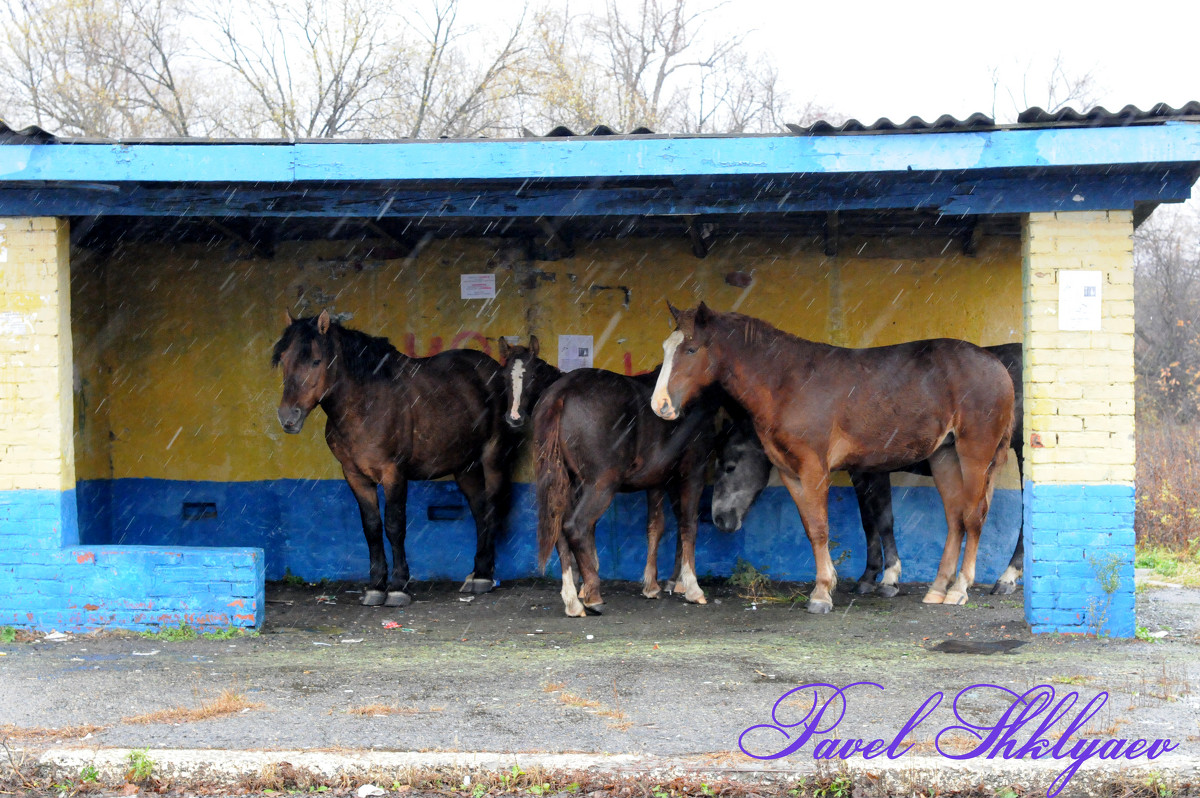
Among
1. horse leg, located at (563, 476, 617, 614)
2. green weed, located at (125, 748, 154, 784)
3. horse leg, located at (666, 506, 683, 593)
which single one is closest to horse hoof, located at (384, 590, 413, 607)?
horse leg, located at (563, 476, 617, 614)

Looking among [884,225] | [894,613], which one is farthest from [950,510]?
[884,225]

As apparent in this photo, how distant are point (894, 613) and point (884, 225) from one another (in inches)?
133

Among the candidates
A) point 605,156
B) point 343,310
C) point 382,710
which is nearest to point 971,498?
point 605,156

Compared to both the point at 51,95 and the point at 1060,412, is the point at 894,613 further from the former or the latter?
the point at 51,95

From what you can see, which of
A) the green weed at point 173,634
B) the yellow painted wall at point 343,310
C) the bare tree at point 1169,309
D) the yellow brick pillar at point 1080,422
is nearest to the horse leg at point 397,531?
the yellow painted wall at point 343,310

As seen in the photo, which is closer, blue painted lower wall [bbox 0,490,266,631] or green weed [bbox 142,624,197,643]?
green weed [bbox 142,624,197,643]

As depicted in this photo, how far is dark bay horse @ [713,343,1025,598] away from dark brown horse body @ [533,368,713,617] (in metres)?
0.37

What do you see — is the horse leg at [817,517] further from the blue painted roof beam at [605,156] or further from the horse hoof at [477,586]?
the horse hoof at [477,586]

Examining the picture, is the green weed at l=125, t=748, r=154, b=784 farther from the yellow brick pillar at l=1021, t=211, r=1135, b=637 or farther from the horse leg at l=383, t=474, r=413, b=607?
the yellow brick pillar at l=1021, t=211, r=1135, b=637

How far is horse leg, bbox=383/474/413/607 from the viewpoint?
26.8ft

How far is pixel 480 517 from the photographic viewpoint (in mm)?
8883

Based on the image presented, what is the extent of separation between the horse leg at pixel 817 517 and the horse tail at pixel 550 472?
5.67 feet

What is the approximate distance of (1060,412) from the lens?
6734 mm

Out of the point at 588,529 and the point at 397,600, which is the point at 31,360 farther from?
the point at 588,529
